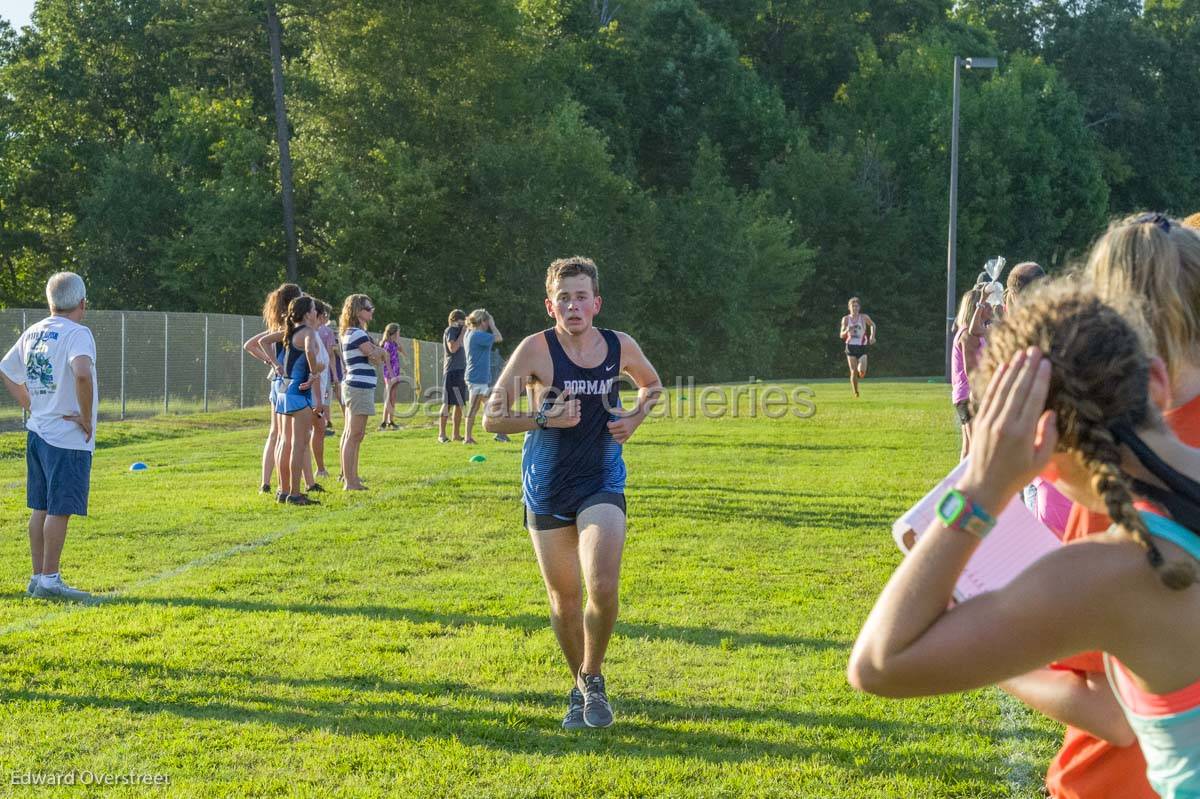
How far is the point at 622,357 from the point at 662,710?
5.39ft

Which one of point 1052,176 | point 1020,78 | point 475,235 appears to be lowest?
point 475,235

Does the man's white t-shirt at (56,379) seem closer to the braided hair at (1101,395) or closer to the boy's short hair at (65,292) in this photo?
the boy's short hair at (65,292)

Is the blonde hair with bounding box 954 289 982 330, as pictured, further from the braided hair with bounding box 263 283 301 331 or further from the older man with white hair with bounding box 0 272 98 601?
the older man with white hair with bounding box 0 272 98 601

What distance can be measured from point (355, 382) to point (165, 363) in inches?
613

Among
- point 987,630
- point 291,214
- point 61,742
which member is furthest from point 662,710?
point 291,214

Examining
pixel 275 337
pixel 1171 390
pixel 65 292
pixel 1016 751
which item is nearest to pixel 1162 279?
pixel 1171 390

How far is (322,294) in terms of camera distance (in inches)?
1813

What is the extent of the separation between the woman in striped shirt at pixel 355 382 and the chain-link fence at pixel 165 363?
1112 cm

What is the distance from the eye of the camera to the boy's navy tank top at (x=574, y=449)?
19.2 feet

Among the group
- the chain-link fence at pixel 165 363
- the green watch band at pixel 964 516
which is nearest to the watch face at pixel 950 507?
the green watch band at pixel 964 516

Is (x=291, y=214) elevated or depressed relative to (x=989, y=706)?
elevated

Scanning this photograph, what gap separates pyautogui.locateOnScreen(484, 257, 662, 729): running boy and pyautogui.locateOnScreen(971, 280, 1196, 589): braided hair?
3.83m

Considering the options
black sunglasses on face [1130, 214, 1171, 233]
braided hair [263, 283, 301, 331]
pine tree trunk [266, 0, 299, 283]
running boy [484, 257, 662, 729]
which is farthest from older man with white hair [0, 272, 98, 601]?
pine tree trunk [266, 0, 299, 283]

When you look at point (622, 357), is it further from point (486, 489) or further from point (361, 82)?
point (361, 82)
